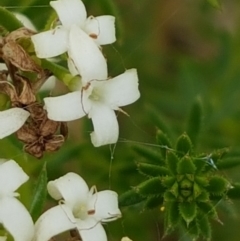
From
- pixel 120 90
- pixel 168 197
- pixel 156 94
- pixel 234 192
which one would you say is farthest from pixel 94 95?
pixel 156 94

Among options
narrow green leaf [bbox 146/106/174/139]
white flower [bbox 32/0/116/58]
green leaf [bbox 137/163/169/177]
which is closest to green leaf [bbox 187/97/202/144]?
narrow green leaf [bbox 146/106/174/139]

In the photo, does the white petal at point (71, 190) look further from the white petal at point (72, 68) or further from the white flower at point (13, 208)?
the white petal at point (72, 68)

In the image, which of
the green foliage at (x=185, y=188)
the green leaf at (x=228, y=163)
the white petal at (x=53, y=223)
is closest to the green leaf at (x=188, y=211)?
the green foliage at (x=185, y=188)

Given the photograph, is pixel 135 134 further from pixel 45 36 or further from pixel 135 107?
pixel 45 36

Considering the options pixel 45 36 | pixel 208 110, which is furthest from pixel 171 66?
pixel 45 36

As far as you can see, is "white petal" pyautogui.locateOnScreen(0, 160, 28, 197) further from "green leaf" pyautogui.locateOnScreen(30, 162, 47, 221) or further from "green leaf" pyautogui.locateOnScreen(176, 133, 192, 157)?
"green leaf" pyautogui.locateOnScreen(176, 133, 192, 157)

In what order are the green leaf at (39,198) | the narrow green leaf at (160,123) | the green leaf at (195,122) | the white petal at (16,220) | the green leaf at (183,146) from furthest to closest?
the narrow green leaf at (160,123), the green leaf at (195,122), the green leaf at (183,146), the green leaf at (39,198), the white petal at (16,220)
